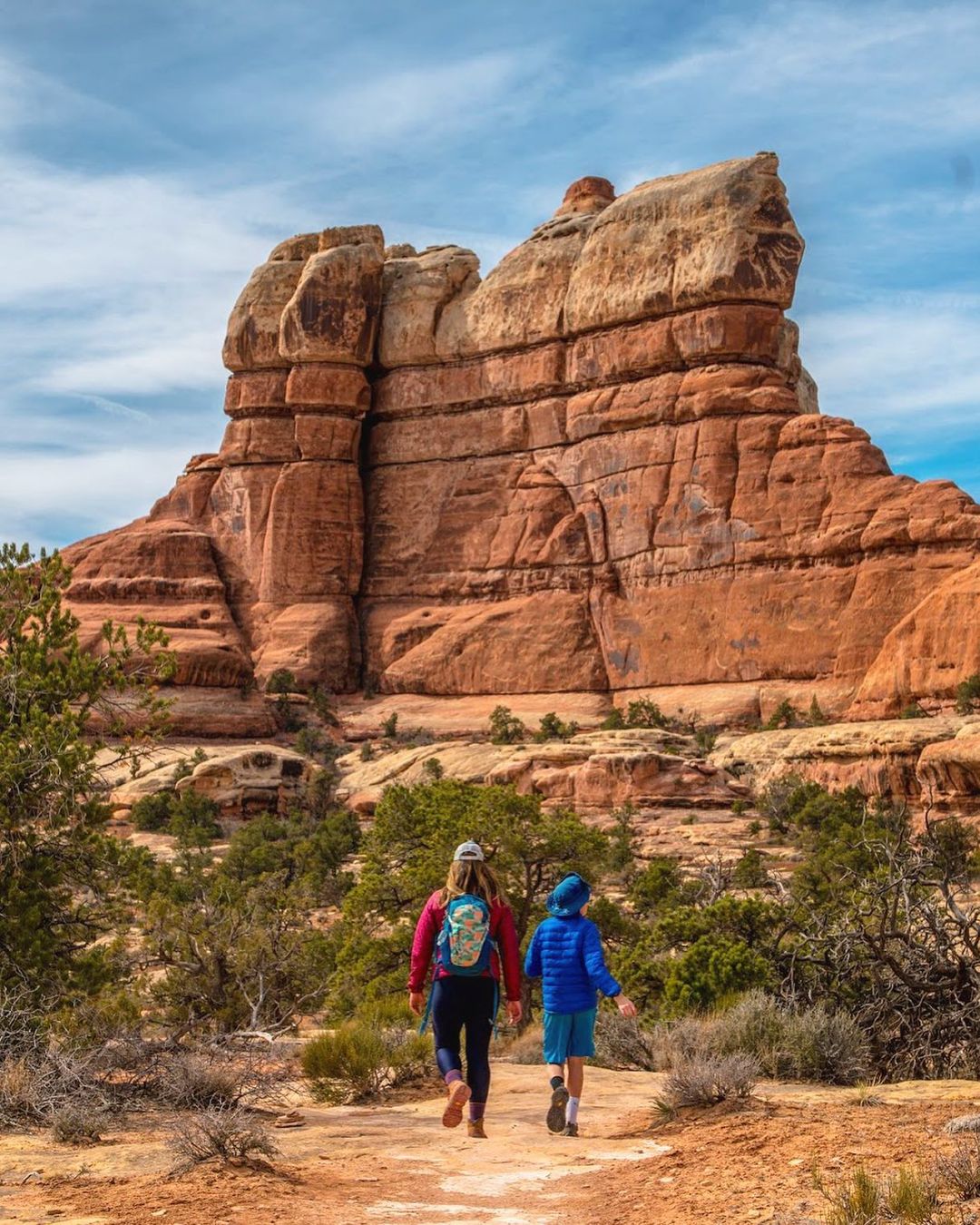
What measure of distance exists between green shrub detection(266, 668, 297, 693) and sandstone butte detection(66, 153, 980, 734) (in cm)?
103

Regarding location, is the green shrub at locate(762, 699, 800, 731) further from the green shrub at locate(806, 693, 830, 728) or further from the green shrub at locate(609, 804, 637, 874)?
the green shrub at locate(609, 804, 637, 874)

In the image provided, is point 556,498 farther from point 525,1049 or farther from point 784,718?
point 525,1049

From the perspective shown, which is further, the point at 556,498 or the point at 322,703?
the point at 556,498

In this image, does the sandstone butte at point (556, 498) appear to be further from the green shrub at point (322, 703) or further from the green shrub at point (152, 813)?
the green shrub at point (152, 813)

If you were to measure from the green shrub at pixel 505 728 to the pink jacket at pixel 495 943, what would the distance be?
138 feet

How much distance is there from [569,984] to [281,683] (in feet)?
169

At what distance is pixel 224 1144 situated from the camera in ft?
29.5

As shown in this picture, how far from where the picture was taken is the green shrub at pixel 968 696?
44.7 meters

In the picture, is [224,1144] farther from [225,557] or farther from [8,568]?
[225,557]

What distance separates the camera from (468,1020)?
1012cm

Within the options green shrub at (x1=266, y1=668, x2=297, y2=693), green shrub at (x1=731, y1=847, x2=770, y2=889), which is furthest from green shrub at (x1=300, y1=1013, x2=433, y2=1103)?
green shrub at (x1=266, y1=668, x2=297, y2=693)

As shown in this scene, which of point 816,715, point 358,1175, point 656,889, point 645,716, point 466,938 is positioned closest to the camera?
point 358,1175

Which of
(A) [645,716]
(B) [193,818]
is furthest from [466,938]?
(A) [645,716]

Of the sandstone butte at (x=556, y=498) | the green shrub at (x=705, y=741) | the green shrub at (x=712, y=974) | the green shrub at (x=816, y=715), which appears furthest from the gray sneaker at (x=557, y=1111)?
the green shrub at (x=816, y=715)
